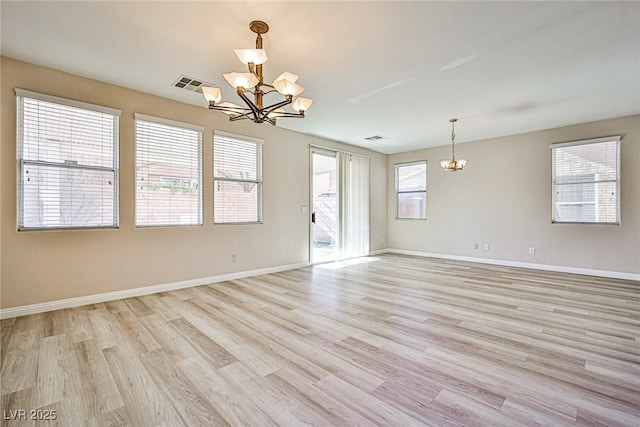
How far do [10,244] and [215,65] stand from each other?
295 cm

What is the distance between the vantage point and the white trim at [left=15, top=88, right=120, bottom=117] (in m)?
3.15

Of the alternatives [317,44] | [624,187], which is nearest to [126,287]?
[317,44]

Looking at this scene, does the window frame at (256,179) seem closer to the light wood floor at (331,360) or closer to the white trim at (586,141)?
the light wood floor at (331,360)

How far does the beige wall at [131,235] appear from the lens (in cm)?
311

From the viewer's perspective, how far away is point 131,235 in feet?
12.7

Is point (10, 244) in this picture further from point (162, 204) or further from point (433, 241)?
point (433, 241)

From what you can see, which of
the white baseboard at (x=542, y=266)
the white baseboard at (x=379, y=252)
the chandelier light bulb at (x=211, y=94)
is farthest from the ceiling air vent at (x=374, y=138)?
the chandelier light bulb at (x=211, y=94)

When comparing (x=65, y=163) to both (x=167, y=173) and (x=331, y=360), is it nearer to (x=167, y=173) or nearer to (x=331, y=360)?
(x=167, y=173)

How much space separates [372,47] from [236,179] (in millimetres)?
3058

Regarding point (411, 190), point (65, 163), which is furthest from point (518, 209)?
point (65, 163)

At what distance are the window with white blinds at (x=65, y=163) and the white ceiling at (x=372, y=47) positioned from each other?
20.5 inches

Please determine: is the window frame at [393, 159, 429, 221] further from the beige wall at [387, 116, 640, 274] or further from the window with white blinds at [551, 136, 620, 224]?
the window with white blinds at [551, 136, 620, 224]

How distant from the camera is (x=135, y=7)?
7.63ft

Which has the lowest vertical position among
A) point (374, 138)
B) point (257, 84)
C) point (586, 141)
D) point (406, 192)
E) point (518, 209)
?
point (518, 209)
